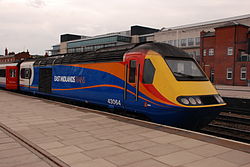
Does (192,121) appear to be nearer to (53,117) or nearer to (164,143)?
(164,143)

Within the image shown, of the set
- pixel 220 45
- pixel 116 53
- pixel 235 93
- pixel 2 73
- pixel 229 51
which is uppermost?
pixel 220 45

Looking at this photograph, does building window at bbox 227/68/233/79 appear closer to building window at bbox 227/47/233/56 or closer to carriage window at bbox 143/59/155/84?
building window at bbox 227/47/233/56

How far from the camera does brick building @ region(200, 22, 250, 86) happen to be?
43625 mm

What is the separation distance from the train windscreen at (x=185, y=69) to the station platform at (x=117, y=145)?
6.75 ft

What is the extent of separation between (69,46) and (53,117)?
280ft

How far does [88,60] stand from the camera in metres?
12.8

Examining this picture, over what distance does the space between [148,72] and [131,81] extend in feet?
3.15

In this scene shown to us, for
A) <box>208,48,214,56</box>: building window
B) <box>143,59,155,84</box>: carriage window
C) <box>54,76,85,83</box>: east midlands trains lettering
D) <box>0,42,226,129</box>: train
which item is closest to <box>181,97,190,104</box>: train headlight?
<box>0,42,226,129</box>: train

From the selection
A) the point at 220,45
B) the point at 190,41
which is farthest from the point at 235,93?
the point at 190,41

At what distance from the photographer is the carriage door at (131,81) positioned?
9500 millimetres

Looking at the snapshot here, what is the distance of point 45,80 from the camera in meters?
17.0

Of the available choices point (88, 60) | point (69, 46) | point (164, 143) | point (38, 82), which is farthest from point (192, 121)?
point (69, 46)

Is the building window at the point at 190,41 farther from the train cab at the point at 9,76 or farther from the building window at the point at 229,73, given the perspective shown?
the train cab at the point at 9,76

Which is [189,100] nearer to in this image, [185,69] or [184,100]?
[184,100]
